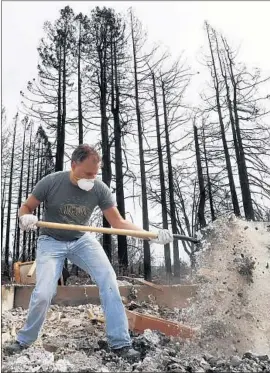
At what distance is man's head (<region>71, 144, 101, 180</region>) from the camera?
3.44 metres

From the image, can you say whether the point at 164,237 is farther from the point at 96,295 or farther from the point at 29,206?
the point at 96,295

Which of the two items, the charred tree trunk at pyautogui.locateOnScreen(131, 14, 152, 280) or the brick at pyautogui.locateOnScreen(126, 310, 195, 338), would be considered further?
the charred tree trunk at pyautogui.locateOnScreen(131, 14, 152, 280)

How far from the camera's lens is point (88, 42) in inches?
611

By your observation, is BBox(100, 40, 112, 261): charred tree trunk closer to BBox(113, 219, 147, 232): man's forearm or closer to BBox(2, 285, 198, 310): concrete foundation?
BBox(2, 285, 198, 310): concrete foundation

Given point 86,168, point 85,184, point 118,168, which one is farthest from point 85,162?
point 118,168

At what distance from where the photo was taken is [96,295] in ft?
19.4

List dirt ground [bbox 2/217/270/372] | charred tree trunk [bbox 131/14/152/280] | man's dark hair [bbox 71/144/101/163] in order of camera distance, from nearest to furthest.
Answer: dirt ground [bbox 2/217/270/372]
man's dark hair [bbox 71/144/101/163]
charred tree trunk [bbox 131/14/152/280]

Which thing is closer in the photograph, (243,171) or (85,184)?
(85,184)

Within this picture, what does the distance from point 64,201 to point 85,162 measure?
1.19 feet

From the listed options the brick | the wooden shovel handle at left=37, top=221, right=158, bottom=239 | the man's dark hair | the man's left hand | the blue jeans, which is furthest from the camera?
the brick

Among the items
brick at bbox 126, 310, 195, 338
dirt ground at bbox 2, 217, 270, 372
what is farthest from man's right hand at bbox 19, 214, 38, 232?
brick at bbox 126, 310, 195, 338

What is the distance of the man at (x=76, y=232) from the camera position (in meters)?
3.19

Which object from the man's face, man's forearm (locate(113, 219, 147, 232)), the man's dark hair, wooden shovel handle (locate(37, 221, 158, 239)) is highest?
the man's dark hair

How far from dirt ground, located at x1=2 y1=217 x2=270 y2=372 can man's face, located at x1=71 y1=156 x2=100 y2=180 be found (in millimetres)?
1306
